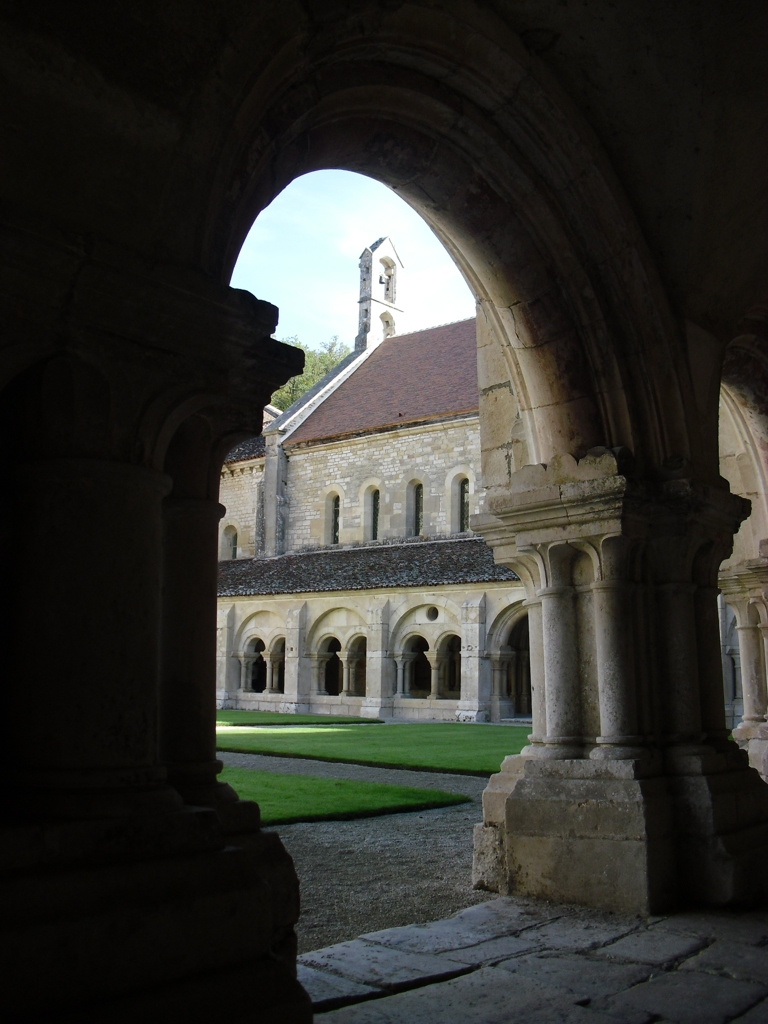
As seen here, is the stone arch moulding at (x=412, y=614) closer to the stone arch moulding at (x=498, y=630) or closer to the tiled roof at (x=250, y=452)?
the stone arch moulding at (x=498, y=630)

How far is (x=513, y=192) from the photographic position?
426cm

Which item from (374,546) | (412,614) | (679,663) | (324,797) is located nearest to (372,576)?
(412,614)

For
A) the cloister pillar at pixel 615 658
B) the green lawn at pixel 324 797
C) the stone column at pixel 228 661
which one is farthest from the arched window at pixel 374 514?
the cloister pillar at pixel 615 658

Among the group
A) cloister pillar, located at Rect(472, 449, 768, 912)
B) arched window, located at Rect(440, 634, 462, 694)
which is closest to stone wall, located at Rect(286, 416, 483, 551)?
arched window, located at Rect(440, 634, 462, 694)

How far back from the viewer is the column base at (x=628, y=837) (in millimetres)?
3867

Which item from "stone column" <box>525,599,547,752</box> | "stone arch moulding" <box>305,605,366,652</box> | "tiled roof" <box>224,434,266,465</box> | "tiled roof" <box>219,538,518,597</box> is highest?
"tiled roof" <box>224,434,266,465</box>

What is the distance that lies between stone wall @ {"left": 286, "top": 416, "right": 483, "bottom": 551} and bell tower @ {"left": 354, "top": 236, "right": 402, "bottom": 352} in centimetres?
553

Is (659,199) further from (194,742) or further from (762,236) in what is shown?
(194,742)

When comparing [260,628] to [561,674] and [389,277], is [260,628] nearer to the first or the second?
[389,277]

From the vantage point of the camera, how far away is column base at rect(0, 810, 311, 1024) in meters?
1.89

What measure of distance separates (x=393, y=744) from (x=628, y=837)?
9638 mm

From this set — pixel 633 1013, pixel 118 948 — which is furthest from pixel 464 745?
pixel 118 948

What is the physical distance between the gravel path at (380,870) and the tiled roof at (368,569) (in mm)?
14358

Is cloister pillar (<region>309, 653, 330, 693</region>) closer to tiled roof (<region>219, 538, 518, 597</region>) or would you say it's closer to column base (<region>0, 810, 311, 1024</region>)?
tiled roof (<region>219, 538, 518, 597</region>)
